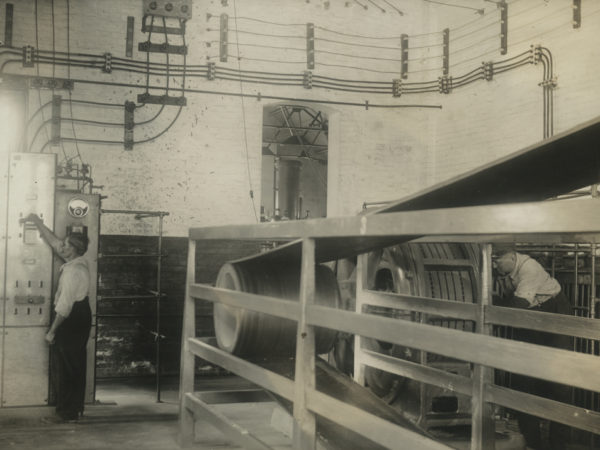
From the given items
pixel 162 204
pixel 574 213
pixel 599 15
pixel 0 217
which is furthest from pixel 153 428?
pixel 599 15

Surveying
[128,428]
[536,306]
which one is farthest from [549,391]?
[128,428]

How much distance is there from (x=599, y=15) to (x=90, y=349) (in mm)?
5820

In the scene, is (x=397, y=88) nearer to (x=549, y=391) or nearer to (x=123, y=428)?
(x=549, y=391)

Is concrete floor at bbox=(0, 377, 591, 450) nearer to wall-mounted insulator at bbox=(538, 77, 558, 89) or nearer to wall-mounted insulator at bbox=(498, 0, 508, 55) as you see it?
wall-mounted insulator at bbox=(538, 77, 558, 89)

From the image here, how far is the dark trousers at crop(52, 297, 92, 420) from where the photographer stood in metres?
5.70

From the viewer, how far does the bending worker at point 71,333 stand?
5.66m

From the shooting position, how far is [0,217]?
19.4ft

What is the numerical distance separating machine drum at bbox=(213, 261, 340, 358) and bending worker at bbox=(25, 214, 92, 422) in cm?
237

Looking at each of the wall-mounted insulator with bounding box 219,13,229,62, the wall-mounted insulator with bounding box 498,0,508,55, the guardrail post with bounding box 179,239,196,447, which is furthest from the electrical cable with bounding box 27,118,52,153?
the wall-mounted insulator with bounding box 498,0,508,55

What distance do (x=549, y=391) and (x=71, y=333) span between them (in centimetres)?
382

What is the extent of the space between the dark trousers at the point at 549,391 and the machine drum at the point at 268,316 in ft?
7.62

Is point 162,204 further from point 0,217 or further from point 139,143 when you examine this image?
point 0,217

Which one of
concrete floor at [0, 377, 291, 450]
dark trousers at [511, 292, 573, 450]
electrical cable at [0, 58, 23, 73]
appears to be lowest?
concrete floor at [0, 377, 291, 450]

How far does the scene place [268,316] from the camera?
3623 millimetres
